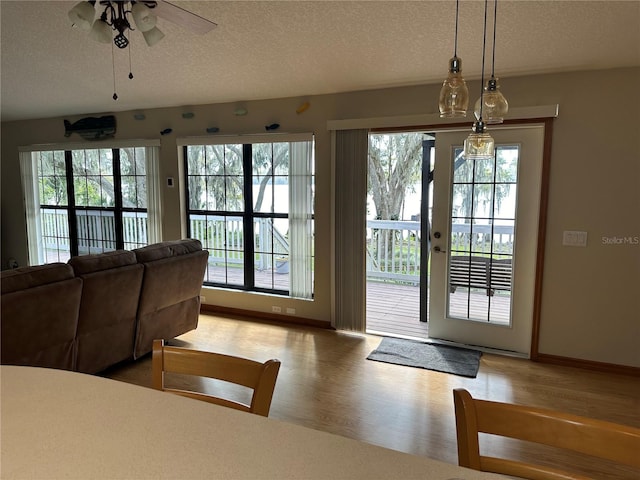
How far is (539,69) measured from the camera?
336 centimetres

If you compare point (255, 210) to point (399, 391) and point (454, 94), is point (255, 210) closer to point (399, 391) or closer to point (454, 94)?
point (399, 391)

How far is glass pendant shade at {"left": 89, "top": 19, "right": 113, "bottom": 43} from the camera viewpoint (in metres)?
2.07

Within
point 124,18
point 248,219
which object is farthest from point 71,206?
point 124,18

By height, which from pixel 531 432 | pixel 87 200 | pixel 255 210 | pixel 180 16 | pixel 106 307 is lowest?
pixel 106 307

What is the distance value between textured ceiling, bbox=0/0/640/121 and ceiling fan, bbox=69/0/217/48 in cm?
66

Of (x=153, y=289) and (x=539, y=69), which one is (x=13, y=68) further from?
(x=539, y=69)

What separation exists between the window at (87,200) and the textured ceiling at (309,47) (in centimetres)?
115

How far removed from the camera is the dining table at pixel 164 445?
0.78 metres

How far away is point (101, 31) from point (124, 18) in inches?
5.6

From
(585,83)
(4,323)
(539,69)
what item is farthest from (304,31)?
(4,323)

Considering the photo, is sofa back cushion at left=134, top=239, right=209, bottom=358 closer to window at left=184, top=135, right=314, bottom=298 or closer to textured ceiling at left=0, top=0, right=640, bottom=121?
window at left=184, top=135, right=314, bottom=298

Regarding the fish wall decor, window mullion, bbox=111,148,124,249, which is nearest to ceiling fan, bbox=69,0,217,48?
the fish wall decor

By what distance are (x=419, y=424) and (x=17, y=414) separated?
7.55 feet

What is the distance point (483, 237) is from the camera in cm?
384
